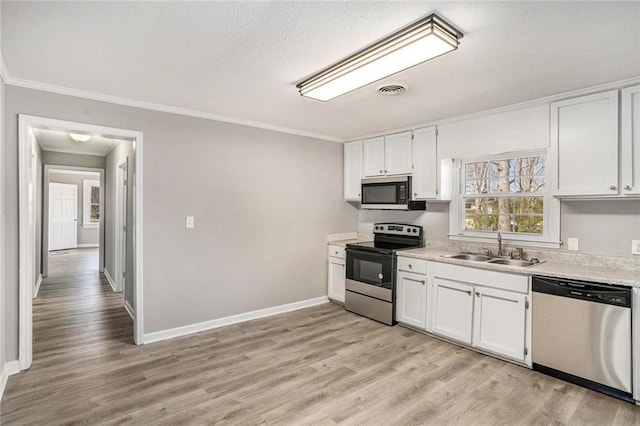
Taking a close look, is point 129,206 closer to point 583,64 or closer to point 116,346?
point 116,346

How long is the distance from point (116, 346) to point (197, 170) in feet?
6.34

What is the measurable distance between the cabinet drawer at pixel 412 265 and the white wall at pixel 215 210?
132cm

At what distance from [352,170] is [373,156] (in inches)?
17.5

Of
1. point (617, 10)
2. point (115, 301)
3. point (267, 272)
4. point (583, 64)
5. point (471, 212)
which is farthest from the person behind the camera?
point (115, 301)

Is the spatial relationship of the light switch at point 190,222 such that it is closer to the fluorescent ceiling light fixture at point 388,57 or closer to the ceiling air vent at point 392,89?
the fluorescent ceiling light fixture at point 388,57

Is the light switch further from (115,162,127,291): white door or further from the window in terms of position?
the window

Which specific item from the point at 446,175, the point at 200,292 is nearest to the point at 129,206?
the point at 200,292

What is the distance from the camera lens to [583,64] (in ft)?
7.61

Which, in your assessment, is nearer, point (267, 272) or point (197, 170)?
point (197, 170)

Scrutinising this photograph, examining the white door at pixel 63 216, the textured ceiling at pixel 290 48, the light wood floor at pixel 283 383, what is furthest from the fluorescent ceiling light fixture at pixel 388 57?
the white door at pixel 63 216

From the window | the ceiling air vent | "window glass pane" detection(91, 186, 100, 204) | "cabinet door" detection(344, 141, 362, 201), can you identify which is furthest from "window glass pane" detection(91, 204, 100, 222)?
the ceiling air vent

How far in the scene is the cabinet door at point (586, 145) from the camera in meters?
2.66

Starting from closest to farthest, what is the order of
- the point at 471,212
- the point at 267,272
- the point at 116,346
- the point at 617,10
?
the point at 617,10
the point at 116,346
the point at 471,212
the point at 267,272

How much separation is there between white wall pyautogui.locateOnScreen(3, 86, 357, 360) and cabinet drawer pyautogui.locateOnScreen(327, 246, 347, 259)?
133 mm
